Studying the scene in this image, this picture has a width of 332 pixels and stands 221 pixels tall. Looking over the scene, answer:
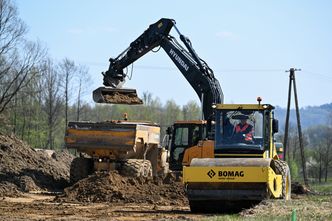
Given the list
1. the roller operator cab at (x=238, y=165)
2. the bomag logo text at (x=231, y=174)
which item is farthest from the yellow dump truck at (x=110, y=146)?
the bomag logo text at (x=231, y=174)

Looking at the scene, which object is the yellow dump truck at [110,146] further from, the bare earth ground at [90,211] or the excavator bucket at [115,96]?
the bare earth ground at [90,211]

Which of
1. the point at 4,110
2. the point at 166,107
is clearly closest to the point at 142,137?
the point at 4,110

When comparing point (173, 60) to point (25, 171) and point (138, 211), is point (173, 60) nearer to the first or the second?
point (25, 171)

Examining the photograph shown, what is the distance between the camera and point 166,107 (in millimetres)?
100250

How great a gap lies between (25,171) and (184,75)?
7136 millimetres

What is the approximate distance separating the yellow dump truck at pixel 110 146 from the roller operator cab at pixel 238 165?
206 inches

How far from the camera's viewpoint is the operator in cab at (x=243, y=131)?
1927 cm

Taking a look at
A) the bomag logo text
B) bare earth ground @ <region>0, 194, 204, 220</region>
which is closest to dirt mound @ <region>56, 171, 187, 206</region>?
bare earth ground @ <region>0, 194, 204, 220</region>

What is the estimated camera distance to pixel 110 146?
24656 mm

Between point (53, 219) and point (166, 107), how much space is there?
84.9 m

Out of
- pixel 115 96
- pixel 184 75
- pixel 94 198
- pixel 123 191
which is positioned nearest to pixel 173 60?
pixel 184 75

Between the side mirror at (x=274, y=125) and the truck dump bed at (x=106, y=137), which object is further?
the truck dump bed at (x=106, y=137)

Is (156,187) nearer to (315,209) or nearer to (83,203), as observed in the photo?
(83,203)

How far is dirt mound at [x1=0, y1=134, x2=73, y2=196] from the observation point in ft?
A: 84.8
